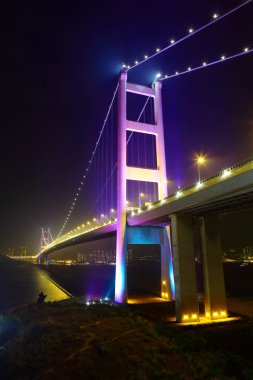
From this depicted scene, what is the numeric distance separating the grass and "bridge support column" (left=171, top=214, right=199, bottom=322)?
45.9 inches

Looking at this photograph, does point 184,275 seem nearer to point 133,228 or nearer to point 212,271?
point 212,271

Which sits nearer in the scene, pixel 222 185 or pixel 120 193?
pixel 222 185

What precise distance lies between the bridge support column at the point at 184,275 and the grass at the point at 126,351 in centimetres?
117

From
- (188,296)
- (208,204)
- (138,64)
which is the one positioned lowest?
(188,296)

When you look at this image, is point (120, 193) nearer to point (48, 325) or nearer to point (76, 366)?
point (48, 325)

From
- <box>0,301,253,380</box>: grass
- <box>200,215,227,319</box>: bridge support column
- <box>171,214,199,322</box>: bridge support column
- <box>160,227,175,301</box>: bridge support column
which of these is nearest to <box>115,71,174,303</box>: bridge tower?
<box>160,227,175,301</box>: bridge support column

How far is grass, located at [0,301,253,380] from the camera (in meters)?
10.3

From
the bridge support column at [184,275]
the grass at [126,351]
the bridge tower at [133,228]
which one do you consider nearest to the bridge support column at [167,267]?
the bridge tower at [133,228]

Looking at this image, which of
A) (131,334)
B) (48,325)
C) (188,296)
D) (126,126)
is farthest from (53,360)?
(126,126)

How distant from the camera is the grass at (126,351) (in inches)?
407

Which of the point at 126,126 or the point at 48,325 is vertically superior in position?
the point at 126,126

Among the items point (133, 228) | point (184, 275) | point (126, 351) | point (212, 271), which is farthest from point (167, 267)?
point (126, 351)

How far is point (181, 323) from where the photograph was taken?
17875 millimetres

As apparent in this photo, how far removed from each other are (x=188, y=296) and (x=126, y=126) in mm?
17120
